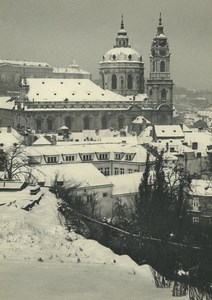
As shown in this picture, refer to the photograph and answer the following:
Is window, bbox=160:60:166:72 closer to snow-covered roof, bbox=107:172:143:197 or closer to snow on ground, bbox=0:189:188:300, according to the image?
snow-covered roof, bbox=107:172:143:197

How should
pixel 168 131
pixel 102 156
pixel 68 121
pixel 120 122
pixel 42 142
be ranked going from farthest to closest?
pixel 120 122 < pixel 68 121 < pixel 168 131 < pixel 42 142 < pixel 102 156

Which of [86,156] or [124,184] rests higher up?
[86,156]

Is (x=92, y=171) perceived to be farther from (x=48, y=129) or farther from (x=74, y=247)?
(x=48, y=129)

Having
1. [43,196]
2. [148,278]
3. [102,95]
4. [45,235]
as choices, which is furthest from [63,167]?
[102,95]

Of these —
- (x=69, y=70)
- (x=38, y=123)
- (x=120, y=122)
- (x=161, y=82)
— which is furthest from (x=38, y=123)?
(x=69, y=70)

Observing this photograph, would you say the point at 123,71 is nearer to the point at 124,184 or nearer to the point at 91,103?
the point at 91,103
